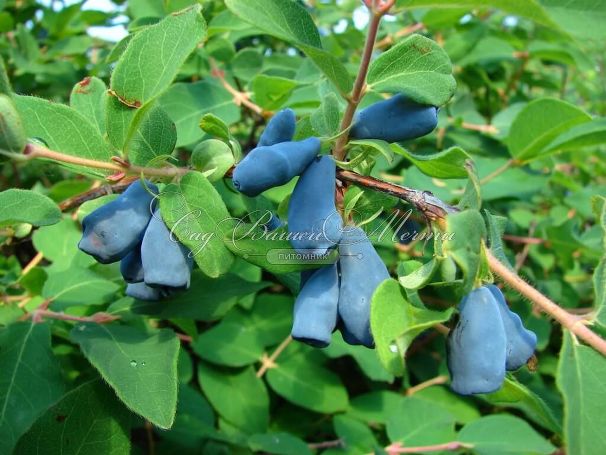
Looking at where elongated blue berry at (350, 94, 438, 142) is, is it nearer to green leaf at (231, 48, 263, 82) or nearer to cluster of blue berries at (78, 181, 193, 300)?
cluster of blue berries at (78, 181, 193, 300)

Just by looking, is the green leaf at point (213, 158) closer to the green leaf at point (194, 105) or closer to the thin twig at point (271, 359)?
the green leaf at point (194, 105)

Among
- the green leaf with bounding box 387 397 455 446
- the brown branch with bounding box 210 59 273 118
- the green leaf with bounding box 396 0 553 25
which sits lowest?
the green leaf with bounding box 387 397 455 446

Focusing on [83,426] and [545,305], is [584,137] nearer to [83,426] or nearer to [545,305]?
[545,305]

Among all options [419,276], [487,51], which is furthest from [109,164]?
[487,51]

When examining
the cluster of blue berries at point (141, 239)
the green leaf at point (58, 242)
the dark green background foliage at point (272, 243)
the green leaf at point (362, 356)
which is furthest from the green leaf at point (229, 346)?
the cluster of blue berries at point (141, 239)

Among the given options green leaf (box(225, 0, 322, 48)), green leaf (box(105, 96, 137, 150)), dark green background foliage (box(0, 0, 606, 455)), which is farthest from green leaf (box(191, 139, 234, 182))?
green leaf (box(225, 0, 322, 48))
